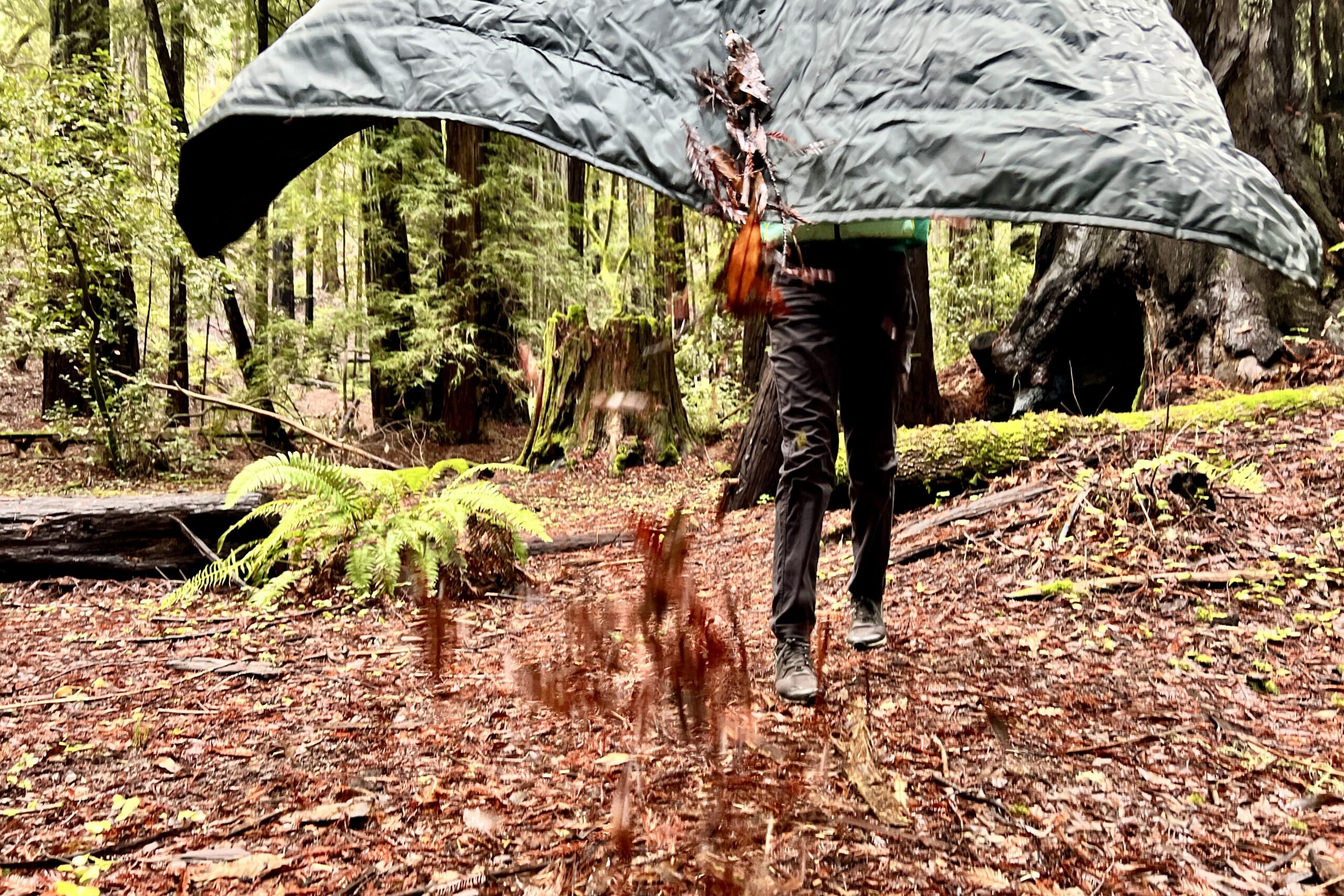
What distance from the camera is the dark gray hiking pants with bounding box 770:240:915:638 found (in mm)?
2662

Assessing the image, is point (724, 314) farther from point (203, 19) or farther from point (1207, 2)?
point (203, 19)

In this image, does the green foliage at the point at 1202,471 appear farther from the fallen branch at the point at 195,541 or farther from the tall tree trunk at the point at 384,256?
the tall tree trunk at the point at 384,256

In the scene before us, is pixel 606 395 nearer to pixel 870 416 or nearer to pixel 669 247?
pixel 669 247

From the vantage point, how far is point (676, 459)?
9.57m

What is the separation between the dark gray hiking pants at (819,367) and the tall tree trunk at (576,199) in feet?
35.3

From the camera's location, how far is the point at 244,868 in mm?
1831

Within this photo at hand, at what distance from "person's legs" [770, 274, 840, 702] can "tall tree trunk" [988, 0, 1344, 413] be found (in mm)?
4850

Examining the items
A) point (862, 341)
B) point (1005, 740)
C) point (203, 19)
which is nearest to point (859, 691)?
point (1005, 740)

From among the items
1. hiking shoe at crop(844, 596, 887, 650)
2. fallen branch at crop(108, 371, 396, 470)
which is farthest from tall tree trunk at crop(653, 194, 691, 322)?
hiking shoe at crop(844, 596, 887, 650)

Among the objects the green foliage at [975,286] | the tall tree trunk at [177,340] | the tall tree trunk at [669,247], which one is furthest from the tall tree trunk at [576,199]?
the green foliage at [975,286]

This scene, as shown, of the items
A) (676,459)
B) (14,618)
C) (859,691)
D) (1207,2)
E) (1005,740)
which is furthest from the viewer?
(676,459)

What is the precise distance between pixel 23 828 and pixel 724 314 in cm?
212

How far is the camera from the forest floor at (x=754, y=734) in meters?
1.81

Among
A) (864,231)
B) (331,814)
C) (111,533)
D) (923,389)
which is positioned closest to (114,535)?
(111,533)
